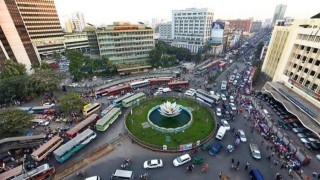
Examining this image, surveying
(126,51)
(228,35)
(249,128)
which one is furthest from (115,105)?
(228,35)

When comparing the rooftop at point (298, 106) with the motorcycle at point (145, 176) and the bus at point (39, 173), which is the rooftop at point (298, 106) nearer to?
the motorcycle at point (145, 176)

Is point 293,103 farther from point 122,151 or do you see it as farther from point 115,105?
point 115,105

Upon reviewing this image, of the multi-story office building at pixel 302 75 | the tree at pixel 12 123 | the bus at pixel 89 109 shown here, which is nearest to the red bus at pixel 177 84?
the multi-story office building at pixel 302 75

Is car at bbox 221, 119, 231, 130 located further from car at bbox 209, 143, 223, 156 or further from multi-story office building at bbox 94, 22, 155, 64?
multi-story office building at bbox 94, 22, 155, 64

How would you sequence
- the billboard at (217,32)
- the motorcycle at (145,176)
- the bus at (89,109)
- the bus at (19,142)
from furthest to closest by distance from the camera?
the billboard at (217,32)
the bus at (89,109)
the bus at (19,142)
the motorcycle at (145,176)

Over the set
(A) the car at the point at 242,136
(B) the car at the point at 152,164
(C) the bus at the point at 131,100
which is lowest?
(A) the car at the point at 242,136

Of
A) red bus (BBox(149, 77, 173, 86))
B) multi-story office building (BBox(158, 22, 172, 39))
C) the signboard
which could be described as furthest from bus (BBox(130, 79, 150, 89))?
multi-story office building (BBox(158, 22, 172, 39))
